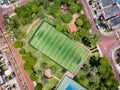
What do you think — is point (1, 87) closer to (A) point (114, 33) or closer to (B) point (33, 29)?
(B) point (33, 29)

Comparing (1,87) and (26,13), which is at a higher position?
(26,13)

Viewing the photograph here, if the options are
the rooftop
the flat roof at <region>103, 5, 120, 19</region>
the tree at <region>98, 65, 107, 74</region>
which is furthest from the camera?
the rooftop

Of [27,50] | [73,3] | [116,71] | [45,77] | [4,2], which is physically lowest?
[116,71]

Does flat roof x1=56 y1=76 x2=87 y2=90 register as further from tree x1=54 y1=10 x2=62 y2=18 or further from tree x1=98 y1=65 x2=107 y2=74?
tree x1=54 y1=10 x2=62 y2=18

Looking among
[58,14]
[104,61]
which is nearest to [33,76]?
[58,14]

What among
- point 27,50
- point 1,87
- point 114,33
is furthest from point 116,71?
point 1,87

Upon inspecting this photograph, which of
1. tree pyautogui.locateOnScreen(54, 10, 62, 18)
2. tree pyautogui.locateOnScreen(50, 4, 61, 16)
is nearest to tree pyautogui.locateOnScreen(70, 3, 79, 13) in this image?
tree pyautogui.locateOnScreen(54, 10, 62, 18)

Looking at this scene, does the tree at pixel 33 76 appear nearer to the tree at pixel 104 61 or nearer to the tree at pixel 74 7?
the tree at pixel 104 61

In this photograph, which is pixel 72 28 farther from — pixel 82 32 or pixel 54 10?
pixel 54 10
